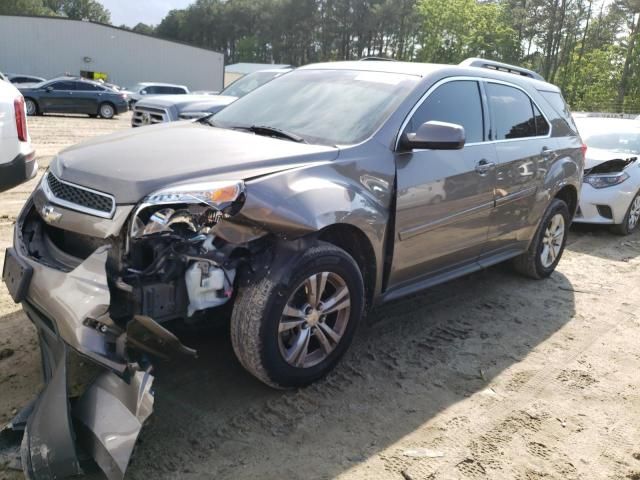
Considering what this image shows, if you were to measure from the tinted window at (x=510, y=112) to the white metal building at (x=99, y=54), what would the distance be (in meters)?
43.0

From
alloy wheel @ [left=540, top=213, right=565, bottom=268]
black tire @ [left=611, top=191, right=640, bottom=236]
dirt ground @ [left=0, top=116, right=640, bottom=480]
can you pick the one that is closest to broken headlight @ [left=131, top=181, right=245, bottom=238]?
dirt ground @ [left=0, top=116, right=640, bottom=480]

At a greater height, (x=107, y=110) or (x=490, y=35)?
(x=490, y=35)

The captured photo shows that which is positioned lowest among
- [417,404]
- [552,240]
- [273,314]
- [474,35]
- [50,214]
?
[417,404]

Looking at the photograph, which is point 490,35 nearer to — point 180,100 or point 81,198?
point 180,100

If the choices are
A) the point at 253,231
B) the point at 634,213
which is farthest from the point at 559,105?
the point at 253,231

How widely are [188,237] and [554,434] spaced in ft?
7.18

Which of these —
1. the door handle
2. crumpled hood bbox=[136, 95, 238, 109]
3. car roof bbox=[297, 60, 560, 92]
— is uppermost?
car roof bbox=[297, 60, 560, 92]

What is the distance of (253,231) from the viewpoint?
2.80 m

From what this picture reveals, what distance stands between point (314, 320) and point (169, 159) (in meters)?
1.17

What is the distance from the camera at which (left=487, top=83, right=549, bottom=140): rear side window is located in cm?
446

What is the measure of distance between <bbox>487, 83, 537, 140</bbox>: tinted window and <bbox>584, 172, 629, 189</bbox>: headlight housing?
3353mm

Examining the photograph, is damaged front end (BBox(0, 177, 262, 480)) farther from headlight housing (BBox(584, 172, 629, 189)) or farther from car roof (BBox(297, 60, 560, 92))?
headlight housing (BBox(584, 172, 629, 189))

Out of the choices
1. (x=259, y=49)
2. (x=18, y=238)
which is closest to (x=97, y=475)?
(x=18, y=238)

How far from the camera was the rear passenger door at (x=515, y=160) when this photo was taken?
4406 mm
